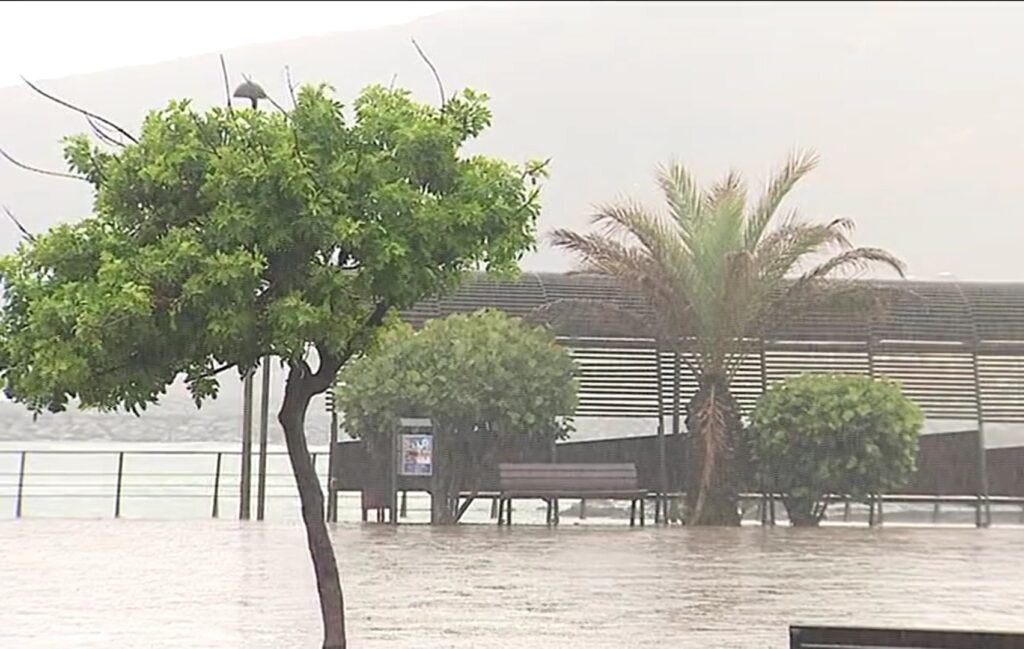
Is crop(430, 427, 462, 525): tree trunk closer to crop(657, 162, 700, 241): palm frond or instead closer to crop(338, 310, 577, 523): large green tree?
crop(338, 310, 577, 523): large green tree

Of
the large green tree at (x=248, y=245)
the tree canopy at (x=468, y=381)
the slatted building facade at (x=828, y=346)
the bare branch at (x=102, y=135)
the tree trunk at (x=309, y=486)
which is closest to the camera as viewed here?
the large green tree at (x=248, y=245)

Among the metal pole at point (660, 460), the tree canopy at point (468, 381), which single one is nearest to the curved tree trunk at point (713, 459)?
the metal pole at point (660, 460)

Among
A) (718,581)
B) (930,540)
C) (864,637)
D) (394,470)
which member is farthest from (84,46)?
(930,540)

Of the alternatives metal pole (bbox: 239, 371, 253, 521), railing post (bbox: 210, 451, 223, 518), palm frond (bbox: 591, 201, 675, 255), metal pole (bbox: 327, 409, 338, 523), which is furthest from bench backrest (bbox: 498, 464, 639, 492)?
railing post (bbox: 210, 451, 223, 518)

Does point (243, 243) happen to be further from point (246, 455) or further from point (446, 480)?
point (246, 455)

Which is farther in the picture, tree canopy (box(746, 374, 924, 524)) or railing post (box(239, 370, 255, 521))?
railing post (box(239, 370, 255, 521))

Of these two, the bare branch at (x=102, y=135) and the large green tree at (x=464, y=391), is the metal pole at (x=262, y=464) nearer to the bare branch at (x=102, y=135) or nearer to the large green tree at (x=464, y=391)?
the large green tree at (x=464, y=391)

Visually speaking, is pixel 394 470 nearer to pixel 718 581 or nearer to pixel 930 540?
pixel 930 540

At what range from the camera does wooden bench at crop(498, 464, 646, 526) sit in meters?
14.9

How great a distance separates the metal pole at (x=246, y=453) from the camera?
15.7 meters

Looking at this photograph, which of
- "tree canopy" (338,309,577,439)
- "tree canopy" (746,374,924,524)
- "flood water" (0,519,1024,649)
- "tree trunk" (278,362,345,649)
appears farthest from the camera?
"tree canopy" (746,374,924,524)

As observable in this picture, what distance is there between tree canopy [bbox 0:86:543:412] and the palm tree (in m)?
10.1

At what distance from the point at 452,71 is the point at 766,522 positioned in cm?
623

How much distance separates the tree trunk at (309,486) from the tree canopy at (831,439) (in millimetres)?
9879
